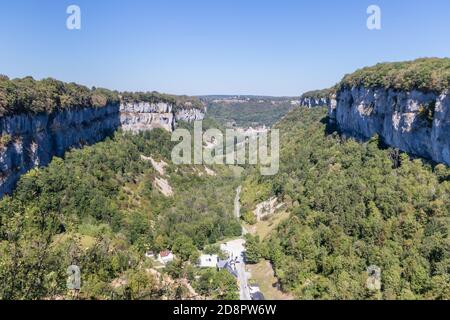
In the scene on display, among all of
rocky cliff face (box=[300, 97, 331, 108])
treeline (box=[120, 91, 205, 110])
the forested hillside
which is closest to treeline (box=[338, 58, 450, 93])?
the forested hillside

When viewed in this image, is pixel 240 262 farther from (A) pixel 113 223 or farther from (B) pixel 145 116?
(B) pixel 145 116

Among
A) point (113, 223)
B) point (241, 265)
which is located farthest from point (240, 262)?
point (113, 223)

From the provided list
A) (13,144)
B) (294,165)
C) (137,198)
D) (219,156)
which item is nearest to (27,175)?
(13,144)

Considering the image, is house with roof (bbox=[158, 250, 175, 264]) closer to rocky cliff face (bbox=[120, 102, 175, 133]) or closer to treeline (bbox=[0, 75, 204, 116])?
treeline (bbox=[0, 75, 204, 116])

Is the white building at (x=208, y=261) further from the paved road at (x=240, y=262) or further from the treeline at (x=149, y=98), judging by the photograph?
the treeline at (x=149, y=98)

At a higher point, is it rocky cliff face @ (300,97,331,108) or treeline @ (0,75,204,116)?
rocky cliff face @ (300,97,331,108)

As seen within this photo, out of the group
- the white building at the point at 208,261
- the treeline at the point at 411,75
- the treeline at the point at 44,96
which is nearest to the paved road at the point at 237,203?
the white building at the point at 208,261

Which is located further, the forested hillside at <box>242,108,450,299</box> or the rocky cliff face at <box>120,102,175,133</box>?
the rocky cliff face at <box>120,102,175,133</box>
